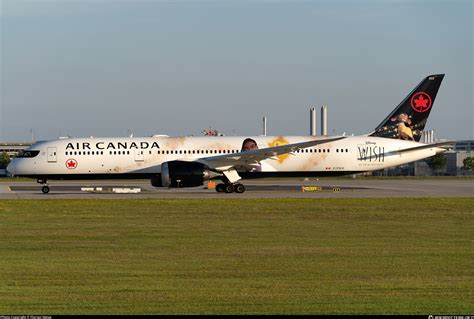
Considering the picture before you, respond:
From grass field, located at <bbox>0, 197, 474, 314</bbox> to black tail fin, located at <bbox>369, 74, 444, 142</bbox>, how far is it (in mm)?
19548

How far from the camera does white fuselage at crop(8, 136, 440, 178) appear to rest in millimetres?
47219

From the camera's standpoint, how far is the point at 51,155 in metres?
47.5

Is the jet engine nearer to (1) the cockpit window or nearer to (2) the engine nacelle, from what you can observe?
(2) the engine nacelle

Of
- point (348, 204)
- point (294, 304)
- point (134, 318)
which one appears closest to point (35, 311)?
point (134, 318)

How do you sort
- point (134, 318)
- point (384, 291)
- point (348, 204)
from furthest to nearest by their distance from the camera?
1. point (348, 204)
2. point (384, 291)
3. point (134, 318)

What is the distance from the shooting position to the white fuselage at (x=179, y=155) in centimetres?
4722

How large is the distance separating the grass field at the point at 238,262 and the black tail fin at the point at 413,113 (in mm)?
19548

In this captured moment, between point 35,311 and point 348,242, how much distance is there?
1014cm

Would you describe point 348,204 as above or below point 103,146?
below

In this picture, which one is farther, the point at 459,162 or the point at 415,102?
the point at 459,162

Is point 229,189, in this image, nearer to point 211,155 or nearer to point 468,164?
point 211,155

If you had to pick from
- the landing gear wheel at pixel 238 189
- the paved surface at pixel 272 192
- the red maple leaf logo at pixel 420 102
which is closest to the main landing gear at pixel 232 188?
the landing gear wheel at pixel 238 189

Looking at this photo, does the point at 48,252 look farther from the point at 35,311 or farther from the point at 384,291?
the point at 384,291

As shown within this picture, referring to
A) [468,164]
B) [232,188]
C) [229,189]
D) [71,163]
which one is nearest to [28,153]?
[71,163]
